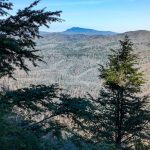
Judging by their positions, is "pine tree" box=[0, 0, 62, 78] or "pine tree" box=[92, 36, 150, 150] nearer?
"pine tree" box=[0, 0, 62, 78]

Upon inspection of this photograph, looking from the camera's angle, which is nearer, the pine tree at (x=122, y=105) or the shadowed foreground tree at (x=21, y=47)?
→ the shadowed foreground tree at (x=21, y=47)

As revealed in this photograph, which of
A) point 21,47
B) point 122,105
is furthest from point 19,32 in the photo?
point 122,105

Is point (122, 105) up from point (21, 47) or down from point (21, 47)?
down

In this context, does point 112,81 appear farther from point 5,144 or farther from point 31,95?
point 5,144

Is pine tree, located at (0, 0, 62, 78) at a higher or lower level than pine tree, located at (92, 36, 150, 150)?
higher

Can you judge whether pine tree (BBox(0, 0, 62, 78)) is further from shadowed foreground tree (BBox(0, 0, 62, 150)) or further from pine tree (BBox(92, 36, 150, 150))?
pine tree (BBox(92, 36, 150, 150))

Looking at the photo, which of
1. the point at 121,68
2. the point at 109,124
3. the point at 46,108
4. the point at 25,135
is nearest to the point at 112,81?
the point at 121,68

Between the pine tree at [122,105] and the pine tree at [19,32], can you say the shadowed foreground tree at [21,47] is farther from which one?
the pine tree at [122,105]

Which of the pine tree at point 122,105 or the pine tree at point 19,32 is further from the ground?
the pine tree at point 19,32

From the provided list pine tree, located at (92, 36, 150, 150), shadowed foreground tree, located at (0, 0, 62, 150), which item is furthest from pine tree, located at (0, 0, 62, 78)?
pine tree, located at (92, 36, 150, 150)

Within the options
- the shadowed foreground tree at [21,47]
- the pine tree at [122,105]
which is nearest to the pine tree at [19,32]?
the shadowed foreground tree at [21,47]

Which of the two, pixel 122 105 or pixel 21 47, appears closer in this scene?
pixel 21 47

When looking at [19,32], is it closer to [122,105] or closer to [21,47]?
[21,47]

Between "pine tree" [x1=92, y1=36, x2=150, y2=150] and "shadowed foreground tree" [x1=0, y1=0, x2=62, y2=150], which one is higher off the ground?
"shadowed foreground tree" [x1=0, y1=0, x2=62, y2=150]
